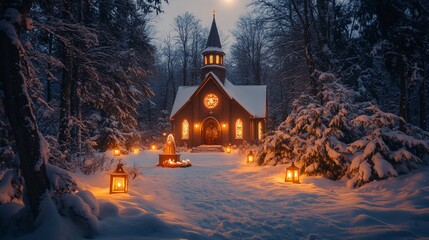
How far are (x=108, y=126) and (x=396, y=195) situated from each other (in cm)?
2056

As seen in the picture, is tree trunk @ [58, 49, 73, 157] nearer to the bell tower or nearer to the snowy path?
the snowy path

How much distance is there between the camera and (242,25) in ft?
145

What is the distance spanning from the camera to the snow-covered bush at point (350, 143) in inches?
351

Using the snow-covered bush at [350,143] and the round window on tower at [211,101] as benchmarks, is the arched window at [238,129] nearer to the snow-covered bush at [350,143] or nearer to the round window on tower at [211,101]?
the round window on tower at [211,101]

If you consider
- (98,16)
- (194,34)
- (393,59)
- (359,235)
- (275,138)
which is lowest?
(359,235)

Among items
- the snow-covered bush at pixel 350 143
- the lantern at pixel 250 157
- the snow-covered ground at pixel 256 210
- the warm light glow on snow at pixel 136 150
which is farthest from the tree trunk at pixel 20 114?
the warm light glow on snow at pixel 136 150

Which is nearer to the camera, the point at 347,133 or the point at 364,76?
the point at 347,133

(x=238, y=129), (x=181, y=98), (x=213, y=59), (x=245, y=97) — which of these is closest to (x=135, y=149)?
(x=181, y=98)

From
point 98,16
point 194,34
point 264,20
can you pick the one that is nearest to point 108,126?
point 98,16

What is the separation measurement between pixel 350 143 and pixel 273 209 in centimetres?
551

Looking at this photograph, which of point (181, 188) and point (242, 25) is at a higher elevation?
point (242, 25)

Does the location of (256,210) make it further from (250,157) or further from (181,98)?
(181,98)

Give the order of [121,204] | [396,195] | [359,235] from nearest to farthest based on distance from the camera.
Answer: [359,235] < [121,204] < [396,195]

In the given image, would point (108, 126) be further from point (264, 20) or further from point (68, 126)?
point (264, 20)
